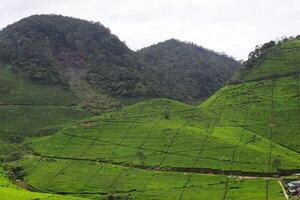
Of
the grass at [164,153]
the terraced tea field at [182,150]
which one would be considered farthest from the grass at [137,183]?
the terraced tea field at [182,150]

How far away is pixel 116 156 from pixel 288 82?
7478 centimetres

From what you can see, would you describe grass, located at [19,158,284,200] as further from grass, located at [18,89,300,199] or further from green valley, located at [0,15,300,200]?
green valley, located at [0,15,300,200]

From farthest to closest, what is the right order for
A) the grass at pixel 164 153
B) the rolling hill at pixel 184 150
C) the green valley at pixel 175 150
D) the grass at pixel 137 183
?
the rolling hill at pixel 184 150 < the grass at pixel 164 153 < the green valley at pixel 175 150 < the grass at pixel 137 183

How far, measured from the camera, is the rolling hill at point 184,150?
115500 millimetres

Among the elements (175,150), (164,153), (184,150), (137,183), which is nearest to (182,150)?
(184,150)

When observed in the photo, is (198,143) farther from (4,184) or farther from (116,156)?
(4,184)

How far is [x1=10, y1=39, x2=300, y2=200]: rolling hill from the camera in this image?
4547 inches

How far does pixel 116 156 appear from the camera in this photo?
138 m

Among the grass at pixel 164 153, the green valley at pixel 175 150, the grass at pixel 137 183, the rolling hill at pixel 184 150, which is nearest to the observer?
the grass at pixel 137 183

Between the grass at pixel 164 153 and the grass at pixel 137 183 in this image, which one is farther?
the grass at pixel 164 153

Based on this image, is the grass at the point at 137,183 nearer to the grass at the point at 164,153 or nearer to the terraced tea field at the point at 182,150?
the grass at the point at 164,153

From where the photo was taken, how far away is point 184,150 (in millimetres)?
136500

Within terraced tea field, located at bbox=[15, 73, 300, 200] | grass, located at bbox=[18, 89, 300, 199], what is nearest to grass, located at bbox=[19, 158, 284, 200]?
grass, located at bbox=[18, 89, 300, 199]

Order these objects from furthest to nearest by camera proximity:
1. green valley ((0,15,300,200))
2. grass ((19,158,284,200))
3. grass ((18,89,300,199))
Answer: grass ((18,89,300,199)) < green valley ((0,15,300,200)) < grass ((19,158,284,200))
